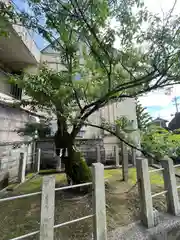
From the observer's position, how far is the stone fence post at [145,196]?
2.47 m

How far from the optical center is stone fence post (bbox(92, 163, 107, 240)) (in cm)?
211

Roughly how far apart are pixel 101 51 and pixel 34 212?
3.88 m

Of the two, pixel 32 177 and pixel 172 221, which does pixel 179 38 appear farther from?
pixel 32 177

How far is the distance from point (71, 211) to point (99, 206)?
1330mm

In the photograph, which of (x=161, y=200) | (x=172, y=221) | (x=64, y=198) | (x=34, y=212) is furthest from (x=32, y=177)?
(x=172, y=221)

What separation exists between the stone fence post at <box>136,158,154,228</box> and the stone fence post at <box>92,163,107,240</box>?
2.54ft

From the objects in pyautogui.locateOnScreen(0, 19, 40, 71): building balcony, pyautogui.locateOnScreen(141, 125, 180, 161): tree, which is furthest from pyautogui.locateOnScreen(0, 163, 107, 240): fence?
pyautogui.locateOnScreen(0, 19, 40, 71): building balcony

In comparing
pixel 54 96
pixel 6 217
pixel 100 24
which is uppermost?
pixel 100 24

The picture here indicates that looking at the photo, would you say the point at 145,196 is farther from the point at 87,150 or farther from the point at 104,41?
the point at 87,150

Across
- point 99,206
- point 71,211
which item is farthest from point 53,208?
point 71,211

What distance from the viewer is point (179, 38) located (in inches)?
124

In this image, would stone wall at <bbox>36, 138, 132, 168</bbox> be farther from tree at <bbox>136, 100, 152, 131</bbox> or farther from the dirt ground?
tree at <bbox>136, 100, 152, 131</bbox>

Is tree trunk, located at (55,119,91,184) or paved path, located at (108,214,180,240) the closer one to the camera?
paved path, located at (108,214,180,240)

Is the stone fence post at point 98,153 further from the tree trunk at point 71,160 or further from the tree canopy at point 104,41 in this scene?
the tree canopy at point 104,41
